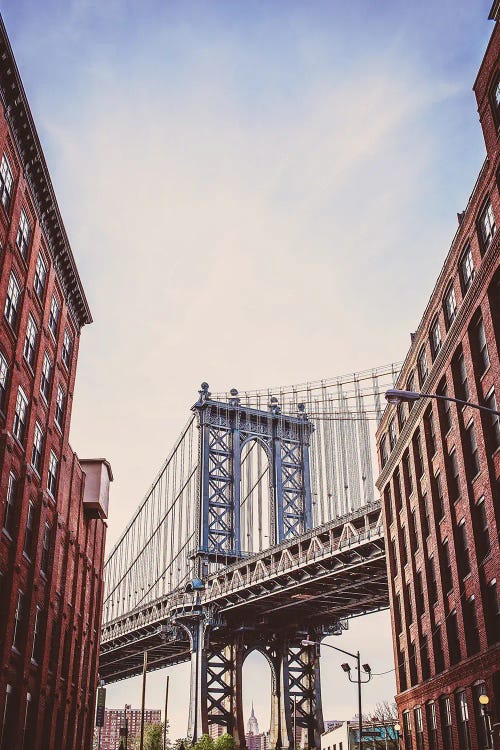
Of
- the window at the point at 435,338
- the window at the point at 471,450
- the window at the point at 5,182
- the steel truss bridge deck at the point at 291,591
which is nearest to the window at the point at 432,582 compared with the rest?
Result: the window at the point at 471,450

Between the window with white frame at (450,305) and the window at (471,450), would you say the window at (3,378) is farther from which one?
the window with white frame at (450,305)

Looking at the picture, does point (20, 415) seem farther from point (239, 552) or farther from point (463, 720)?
point (239, 552)

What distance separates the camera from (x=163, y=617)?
83375 millimetres

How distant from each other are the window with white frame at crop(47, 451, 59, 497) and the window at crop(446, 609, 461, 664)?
18.8 metres

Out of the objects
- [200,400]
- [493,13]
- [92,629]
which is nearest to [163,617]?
[200,400]

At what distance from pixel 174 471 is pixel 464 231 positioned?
79.4 metres

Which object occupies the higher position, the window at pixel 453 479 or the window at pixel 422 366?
the window at pixel 422 366

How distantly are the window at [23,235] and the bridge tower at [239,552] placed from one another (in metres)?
49.6

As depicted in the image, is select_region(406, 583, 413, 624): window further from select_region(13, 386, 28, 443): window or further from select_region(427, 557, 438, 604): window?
select_region(13, 386, 28, 443): window

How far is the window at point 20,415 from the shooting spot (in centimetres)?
3353

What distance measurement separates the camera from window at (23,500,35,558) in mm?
35078

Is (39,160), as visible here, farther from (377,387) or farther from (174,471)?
(174,471)

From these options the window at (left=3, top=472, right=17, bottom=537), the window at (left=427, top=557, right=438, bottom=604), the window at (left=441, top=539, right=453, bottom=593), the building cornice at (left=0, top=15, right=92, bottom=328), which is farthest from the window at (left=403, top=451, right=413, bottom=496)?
the window at (left=3, top=472, right=17, bottom=537)


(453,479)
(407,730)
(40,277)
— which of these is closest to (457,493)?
(453,479)
